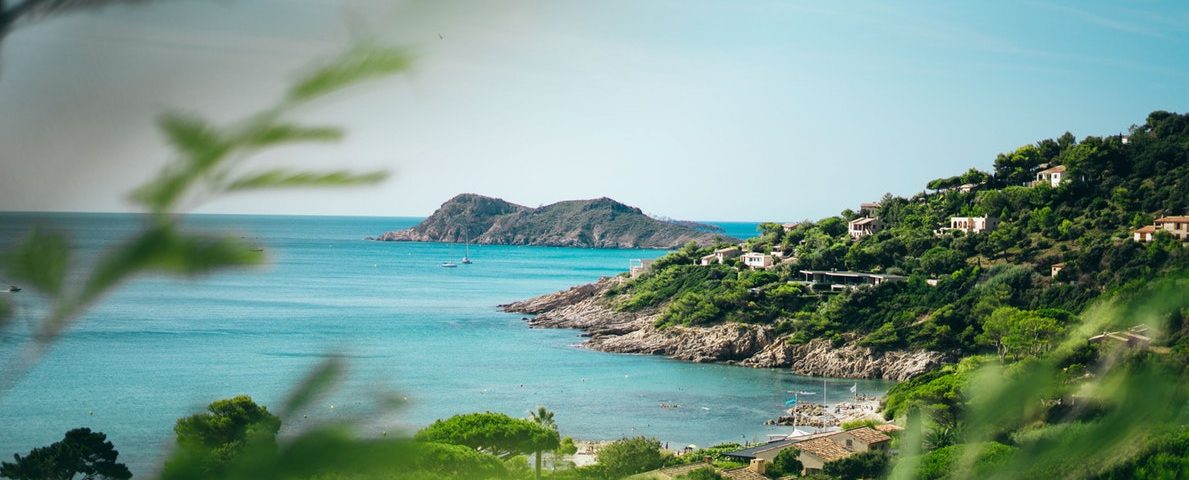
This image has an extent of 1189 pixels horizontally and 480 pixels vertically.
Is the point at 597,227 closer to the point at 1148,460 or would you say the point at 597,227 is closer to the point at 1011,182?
the point at 1011,182

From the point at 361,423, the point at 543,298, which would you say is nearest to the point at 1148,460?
the point at 361,423

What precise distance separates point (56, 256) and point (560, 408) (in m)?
24.2

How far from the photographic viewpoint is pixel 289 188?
27.7 inches

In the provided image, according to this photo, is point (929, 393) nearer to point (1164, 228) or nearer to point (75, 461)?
point (75, 461)

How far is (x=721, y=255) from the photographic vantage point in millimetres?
40969

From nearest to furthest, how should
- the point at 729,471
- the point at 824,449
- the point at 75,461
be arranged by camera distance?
the point at 75,461, the point at 729,471, the point at 824,449

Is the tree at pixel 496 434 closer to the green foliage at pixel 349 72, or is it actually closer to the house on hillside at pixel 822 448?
the house on hillside at pixel 822 448

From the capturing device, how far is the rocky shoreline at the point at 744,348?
2886 centimetres

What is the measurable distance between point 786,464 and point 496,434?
4200 millimetres

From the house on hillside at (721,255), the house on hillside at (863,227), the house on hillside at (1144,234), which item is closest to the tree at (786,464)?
the house on hillside at (1144,234)

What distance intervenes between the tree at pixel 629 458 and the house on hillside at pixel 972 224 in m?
23.0

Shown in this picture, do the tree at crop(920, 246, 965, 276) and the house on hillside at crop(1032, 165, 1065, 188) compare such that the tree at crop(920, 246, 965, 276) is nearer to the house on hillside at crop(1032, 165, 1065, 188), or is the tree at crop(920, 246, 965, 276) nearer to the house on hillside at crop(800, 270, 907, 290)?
the house on hillside at crop(800, 270, 907, 290)

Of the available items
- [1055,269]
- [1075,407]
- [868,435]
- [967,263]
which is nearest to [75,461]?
[1075,407]

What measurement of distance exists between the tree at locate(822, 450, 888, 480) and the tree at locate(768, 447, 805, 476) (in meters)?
0.49
